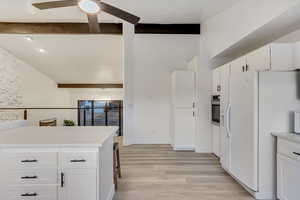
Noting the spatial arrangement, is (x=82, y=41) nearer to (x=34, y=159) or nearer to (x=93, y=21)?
(x=93, y=21)

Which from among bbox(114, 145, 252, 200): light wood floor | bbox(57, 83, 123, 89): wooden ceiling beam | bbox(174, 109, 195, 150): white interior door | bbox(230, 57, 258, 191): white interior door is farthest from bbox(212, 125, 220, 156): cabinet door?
bbox(57, 83, 123, 89): wooden ceiling beam

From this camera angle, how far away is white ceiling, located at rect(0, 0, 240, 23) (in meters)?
4.12

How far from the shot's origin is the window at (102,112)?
10053 millimetres

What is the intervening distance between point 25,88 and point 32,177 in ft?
23.4

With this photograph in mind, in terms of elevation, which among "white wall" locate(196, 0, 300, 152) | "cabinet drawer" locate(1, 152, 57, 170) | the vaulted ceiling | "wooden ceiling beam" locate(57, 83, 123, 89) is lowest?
"cabinet drawer" locate(1, 152, 57, 170)

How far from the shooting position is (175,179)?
3117 millimetres

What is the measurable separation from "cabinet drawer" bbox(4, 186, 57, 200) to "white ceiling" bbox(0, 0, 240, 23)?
3.37 meters

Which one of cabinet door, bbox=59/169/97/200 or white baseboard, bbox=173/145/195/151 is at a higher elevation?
cabinet door, bbox=59/169/97/200

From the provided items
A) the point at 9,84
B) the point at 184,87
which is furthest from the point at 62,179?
the point at 9,84

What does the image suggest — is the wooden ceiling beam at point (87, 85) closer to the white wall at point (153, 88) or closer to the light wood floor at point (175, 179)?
the white wall at point (153, 88)

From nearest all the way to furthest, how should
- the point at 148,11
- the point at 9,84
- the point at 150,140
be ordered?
1. the point at 148,11
2. the point at 150,140
3. the point at 9,84

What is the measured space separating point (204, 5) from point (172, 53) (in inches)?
63.5

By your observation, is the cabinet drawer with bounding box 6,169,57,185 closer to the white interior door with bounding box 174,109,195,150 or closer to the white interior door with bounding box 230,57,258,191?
the white interior door with bounding box 230,57,258,191

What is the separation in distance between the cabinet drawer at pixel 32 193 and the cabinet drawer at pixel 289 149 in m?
2.35
